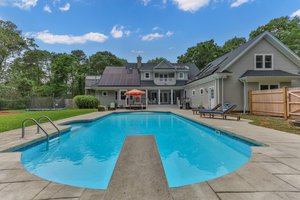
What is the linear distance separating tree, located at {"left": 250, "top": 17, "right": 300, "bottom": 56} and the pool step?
2998cm

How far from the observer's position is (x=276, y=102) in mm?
11641

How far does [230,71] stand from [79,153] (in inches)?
544

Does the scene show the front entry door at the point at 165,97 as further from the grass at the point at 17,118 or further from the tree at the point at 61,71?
the tree at the point at 61,71

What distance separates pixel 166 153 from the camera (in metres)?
5.64

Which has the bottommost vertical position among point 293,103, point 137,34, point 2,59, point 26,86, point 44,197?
point 44,197

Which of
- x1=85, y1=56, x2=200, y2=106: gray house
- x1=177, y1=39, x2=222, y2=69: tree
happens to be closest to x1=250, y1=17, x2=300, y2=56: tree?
x1=177, y1=39, x2=222, y2=69: tree

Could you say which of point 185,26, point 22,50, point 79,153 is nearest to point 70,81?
point 22,50

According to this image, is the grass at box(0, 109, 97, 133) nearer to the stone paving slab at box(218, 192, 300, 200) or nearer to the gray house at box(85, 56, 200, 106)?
the stone paving slab at box(218, 192, 300, 200)

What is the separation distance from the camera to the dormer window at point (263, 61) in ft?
51.6

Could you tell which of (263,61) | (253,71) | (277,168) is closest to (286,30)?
(263,61)

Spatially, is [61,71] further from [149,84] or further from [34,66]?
[149,84]

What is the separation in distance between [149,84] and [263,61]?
13152 mm

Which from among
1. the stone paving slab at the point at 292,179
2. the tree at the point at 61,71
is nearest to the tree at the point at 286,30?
the stone paving slab at the point at 292,179

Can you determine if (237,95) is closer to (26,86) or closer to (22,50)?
(26,86)
